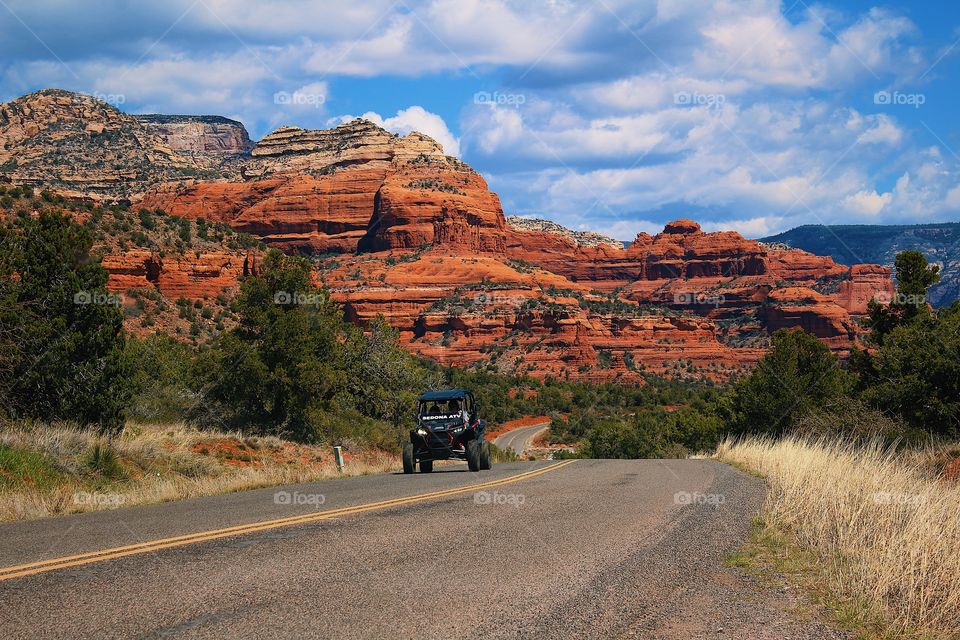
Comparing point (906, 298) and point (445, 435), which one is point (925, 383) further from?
point (445, 435)

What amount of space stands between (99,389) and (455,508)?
1324 centimetres

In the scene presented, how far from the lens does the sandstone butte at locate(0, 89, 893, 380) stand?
121 m

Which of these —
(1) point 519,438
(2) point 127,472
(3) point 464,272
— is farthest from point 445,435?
(3) point 464,272

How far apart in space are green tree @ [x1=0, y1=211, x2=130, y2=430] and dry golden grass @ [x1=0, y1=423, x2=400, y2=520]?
1.36m

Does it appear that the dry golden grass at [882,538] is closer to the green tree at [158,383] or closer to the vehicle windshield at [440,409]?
the vehicle windshield at [440,409]

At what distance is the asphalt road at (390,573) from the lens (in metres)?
5.05

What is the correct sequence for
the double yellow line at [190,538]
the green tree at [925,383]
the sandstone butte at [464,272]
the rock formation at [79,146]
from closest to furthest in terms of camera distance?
the double yellow line at [190,538], the green tree at [925,383], the sandstone butte at [464,272], the rock formation at [79,146]

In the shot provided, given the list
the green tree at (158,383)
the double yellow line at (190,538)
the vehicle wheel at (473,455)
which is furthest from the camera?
the green tree at (158,383)

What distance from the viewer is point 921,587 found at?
5.30 m

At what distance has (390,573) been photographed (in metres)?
→ 6.50

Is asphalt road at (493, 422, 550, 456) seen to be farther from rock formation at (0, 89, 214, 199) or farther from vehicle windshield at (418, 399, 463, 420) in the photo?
rock formation at (0, 89, 214, 199)

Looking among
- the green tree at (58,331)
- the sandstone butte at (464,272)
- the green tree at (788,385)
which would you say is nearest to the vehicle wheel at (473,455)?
the green tree at (58,331)

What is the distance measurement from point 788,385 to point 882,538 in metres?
38.1

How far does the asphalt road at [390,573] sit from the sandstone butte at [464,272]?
338ft
